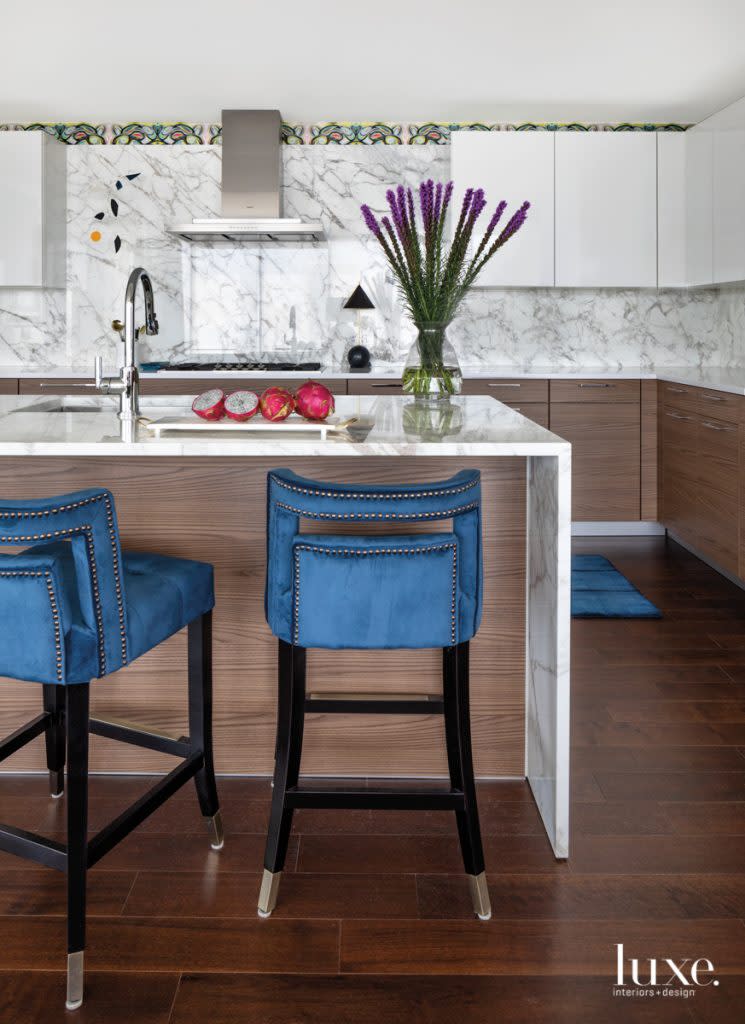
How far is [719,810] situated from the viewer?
2318 mm

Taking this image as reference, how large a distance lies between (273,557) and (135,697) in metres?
0.82

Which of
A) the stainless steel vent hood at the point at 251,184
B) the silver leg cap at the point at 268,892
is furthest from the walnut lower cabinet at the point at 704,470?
the silver leg cap at the point at 268,892

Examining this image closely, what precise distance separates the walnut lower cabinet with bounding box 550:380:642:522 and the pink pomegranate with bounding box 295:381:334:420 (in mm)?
3347

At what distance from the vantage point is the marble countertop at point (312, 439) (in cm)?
199

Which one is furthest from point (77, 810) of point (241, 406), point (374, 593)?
point (241, 406)

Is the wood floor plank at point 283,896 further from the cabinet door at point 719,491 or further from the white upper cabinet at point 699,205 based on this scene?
the white upper cabinet at point 699,205

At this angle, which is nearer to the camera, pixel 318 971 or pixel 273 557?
pixel 318 971

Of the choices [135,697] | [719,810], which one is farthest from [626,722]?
[135,697]

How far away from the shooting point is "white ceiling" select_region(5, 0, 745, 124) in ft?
12.8

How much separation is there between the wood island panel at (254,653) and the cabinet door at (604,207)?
11.4 feet

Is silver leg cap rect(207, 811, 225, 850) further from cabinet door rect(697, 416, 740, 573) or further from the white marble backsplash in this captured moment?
the white marble backsplash

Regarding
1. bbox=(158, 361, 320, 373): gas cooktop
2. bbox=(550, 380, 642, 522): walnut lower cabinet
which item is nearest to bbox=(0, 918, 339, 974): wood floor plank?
bbox=(158, 361, 320, 373): gas cooktop

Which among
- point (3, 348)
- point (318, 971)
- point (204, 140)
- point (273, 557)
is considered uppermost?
point (204, 140)

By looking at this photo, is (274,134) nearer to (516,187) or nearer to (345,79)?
(345,79)
